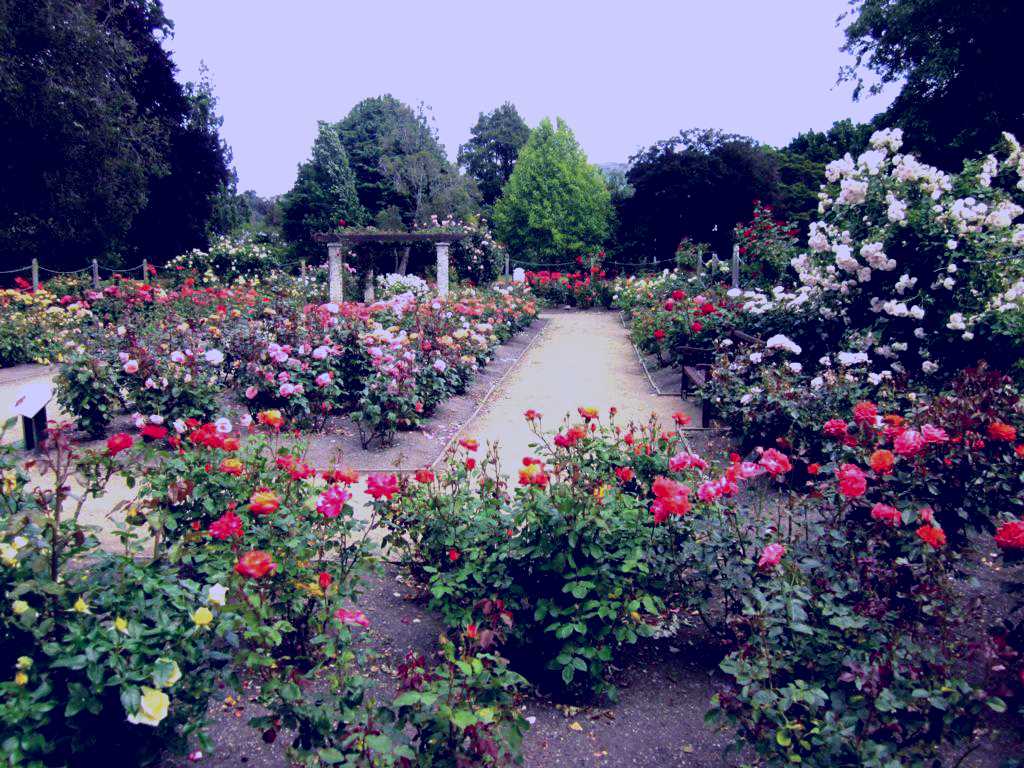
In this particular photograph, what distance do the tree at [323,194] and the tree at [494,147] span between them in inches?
460

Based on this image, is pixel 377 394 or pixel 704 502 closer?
pixel 704 502

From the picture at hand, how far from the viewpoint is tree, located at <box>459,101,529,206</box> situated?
44906 mm

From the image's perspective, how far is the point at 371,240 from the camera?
18.8m

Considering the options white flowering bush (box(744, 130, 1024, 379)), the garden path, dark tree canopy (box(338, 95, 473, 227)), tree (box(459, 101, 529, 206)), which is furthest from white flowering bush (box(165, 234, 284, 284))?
tree (box(459, 101, 529, 206))

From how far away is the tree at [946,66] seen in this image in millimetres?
15680

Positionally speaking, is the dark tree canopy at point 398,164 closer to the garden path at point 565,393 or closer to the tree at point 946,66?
the tree at point 946,66

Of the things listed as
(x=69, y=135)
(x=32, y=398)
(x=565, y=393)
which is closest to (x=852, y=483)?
(x=32, y=398)

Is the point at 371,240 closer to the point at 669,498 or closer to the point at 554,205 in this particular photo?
the point at 554,205

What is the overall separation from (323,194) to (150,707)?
34.5m

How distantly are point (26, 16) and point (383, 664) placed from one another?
1890 cm

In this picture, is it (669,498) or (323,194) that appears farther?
(323,194)

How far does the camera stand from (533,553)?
262cm

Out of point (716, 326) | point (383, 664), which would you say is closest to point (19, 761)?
point (383, 664)

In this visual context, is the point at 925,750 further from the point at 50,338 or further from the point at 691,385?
the point at 50,338
